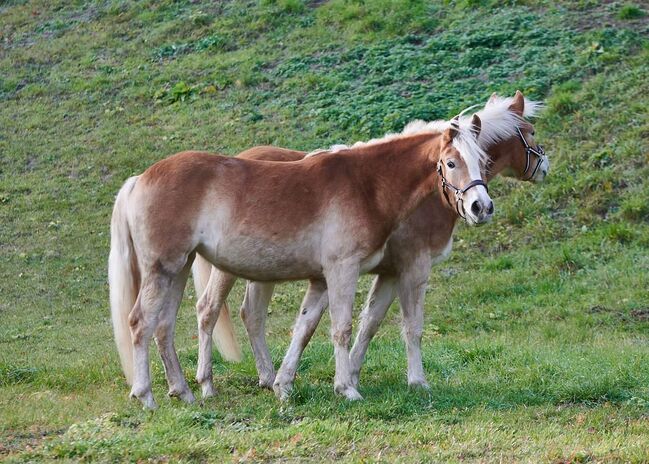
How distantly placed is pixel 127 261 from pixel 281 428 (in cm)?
225

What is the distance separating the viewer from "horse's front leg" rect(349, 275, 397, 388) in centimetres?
886

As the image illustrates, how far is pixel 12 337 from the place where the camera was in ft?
40.7

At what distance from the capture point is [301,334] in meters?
8.37

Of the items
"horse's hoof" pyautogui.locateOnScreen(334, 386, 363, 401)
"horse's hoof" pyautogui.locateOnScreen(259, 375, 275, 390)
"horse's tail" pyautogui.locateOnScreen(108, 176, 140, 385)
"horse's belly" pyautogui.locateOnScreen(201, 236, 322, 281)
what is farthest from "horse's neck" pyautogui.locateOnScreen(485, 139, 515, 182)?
"horse's tail" pyautogui.locateOnScreen(108, 176, 140, 385)

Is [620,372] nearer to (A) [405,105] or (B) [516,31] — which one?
(A) [405,105]

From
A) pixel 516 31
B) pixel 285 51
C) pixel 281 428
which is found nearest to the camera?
pixel 281 428

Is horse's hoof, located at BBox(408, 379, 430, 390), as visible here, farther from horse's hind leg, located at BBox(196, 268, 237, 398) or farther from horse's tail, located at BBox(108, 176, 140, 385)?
horse's tail, located at BBox(108, 176, 140, 385)

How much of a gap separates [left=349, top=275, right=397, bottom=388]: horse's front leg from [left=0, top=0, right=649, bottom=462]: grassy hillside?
341mm

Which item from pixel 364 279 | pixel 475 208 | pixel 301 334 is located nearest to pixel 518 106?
pixel 475 208

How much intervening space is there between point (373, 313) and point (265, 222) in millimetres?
1489

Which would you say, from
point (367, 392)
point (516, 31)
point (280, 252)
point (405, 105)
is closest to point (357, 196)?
point (280, 252)

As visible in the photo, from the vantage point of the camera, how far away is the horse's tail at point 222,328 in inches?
362

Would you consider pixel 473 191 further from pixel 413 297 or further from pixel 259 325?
pixel 259 325

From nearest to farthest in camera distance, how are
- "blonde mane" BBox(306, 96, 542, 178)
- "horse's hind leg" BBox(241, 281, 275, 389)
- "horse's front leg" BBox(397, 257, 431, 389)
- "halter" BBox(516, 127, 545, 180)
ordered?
1. "blonde mane" BBox(306, 96, 542, 178)
2. "horse's front leg" BBox(397, 257, 431, 389)
3. "horse's hind leg" BBox(241, 281, 275, 389)
4. "halter" BBox(516, 127, 545, 180)
